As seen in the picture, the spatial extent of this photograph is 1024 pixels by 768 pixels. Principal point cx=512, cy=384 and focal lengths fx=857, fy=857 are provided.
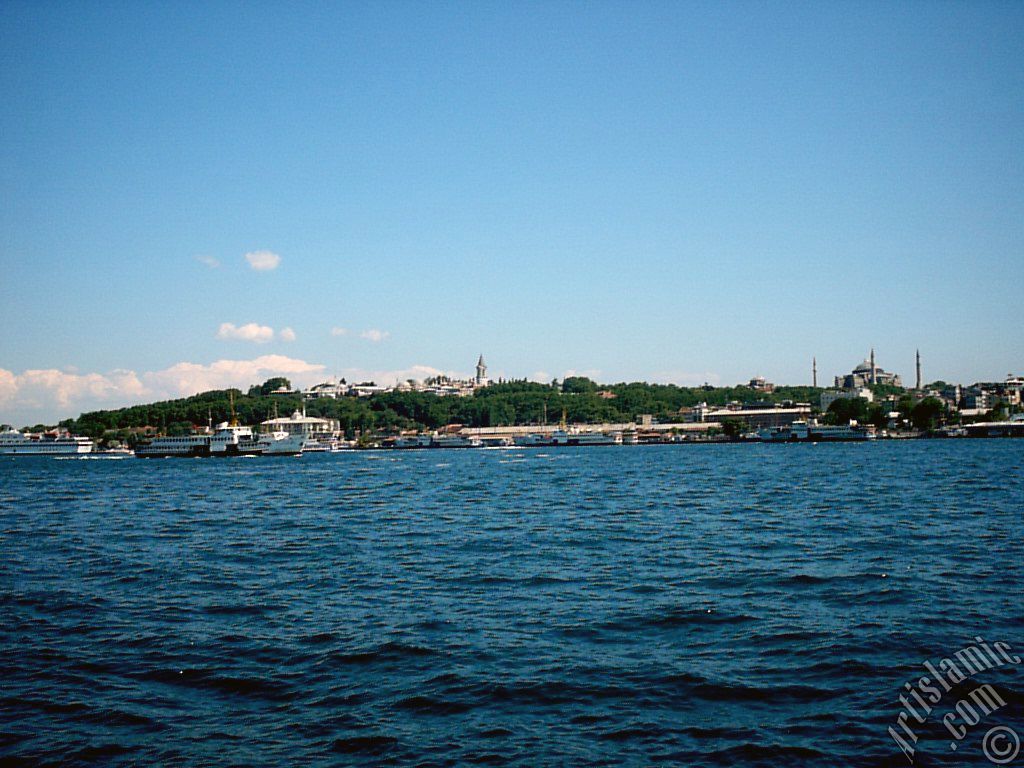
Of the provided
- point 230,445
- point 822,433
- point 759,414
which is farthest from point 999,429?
point 230,445

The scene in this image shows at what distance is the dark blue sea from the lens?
895 cm

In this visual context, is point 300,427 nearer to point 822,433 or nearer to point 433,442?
point 433,442

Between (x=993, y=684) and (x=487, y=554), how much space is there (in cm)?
1231

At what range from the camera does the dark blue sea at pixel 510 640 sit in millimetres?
8953

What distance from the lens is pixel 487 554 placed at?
20.8 metres

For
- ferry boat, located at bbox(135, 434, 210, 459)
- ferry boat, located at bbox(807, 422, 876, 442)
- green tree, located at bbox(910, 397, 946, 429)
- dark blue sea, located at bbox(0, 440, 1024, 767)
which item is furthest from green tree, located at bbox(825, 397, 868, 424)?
dark blue sea, located at bbox(0, 440, 1024, 767)

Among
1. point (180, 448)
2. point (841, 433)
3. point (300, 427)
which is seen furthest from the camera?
point (300, 427)

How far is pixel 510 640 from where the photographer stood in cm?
1264

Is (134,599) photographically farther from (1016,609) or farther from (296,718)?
(1016,609)

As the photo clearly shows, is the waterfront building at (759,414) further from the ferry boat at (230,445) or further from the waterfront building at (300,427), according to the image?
the ferry boat at (230,445)

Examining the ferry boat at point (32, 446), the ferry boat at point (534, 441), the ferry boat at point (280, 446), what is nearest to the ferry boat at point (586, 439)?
the ferry boat at point (534, 441)

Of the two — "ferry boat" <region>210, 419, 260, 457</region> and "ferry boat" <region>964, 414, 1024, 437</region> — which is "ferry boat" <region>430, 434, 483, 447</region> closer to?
"ferry boat" <region>210, 419, 260, 457</region>

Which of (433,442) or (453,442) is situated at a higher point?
(433,442)

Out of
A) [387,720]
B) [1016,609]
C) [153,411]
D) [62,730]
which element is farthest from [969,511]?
[153,411]
